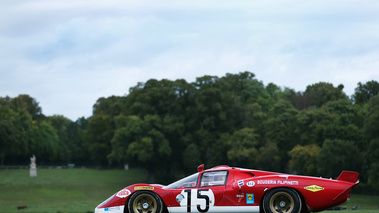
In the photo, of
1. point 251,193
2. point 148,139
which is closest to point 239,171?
point 251,193

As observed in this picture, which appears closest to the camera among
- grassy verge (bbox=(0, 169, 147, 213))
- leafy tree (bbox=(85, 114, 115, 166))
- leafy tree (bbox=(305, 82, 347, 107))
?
grassy verge (bbox=(0, 169, 147, 213))

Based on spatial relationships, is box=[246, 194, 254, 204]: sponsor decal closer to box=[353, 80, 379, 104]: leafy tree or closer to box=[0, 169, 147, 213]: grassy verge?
box=[0, 169, 147, 213]: grassy verge

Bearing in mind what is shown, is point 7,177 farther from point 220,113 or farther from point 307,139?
point 307,139

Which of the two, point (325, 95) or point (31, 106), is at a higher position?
point (31, 106)

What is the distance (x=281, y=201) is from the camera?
543 inches

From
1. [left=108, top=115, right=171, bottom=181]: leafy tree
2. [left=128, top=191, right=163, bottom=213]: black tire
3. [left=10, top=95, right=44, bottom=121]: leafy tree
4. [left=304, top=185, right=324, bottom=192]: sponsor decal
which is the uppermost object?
[left=10, top=95, right=44, bottom=121]: leafy tree

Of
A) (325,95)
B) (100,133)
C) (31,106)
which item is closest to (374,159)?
(325,95)

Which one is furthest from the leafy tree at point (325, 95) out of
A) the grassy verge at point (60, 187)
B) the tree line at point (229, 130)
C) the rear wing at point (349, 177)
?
the rear wing at point (349, 177)

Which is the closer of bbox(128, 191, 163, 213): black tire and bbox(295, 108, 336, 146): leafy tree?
bbox(128, 191, 163, 213): black tire

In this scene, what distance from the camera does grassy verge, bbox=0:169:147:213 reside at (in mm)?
66938

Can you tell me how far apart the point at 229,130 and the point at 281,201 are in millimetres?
80727

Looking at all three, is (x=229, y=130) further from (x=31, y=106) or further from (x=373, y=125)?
(x=31, y=106)

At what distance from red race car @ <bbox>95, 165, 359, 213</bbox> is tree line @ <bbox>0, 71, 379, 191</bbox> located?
50684 mm

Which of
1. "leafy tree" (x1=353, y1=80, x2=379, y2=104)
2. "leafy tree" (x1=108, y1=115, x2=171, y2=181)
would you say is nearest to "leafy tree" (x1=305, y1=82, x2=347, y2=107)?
A: "leafy tree" (x1=353, y1=80, x2=379, y2=104)
